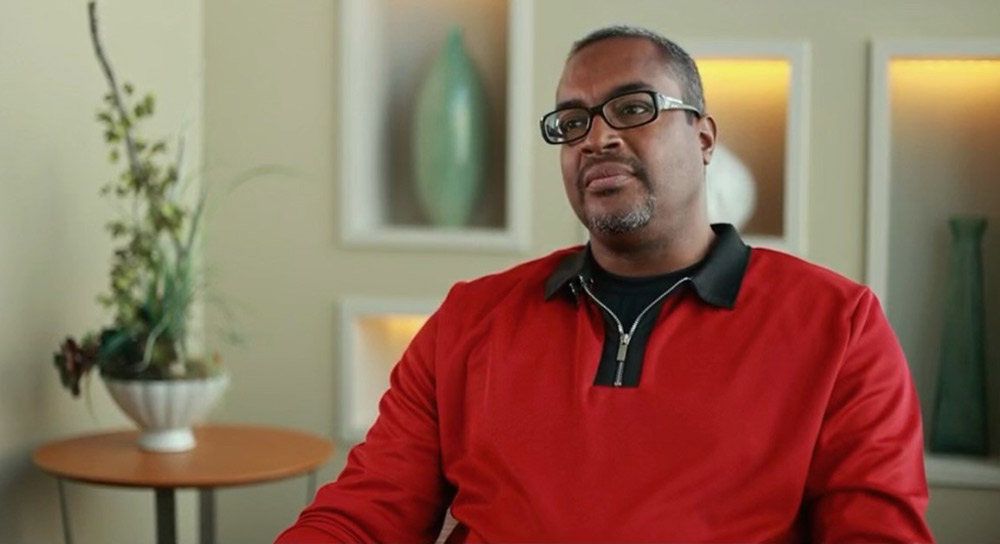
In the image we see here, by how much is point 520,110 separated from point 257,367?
2.87 feet

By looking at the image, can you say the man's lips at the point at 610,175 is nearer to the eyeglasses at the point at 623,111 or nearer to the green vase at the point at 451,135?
the eyeglasses at the point at 623,111

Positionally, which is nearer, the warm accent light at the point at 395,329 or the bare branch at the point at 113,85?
the bare branch at the point at 113,85

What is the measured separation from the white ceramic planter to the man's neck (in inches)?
43.3

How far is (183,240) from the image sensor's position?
10.5 ft

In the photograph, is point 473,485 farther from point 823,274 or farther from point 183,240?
point 183,240

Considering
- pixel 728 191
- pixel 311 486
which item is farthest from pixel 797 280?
pixel 311 486

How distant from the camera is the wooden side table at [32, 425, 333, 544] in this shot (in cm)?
247

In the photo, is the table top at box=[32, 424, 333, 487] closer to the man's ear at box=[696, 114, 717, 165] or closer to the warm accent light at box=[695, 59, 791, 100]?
the man's ear at box=[696, 114, 717, 165]

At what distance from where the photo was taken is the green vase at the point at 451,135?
130 inches

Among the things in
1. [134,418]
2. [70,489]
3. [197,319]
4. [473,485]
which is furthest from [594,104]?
[197,319]

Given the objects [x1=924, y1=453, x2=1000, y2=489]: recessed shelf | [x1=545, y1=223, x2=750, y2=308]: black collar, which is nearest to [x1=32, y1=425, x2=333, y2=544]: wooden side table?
[x1=545, y1=223, x2=750, y2=308]: black collar

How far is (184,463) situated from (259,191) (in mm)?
882

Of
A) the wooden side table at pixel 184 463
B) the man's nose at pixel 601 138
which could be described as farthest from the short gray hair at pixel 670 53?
the wooden side table at pixel 184 463

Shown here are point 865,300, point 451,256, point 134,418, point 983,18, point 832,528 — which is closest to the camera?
point 832,528
